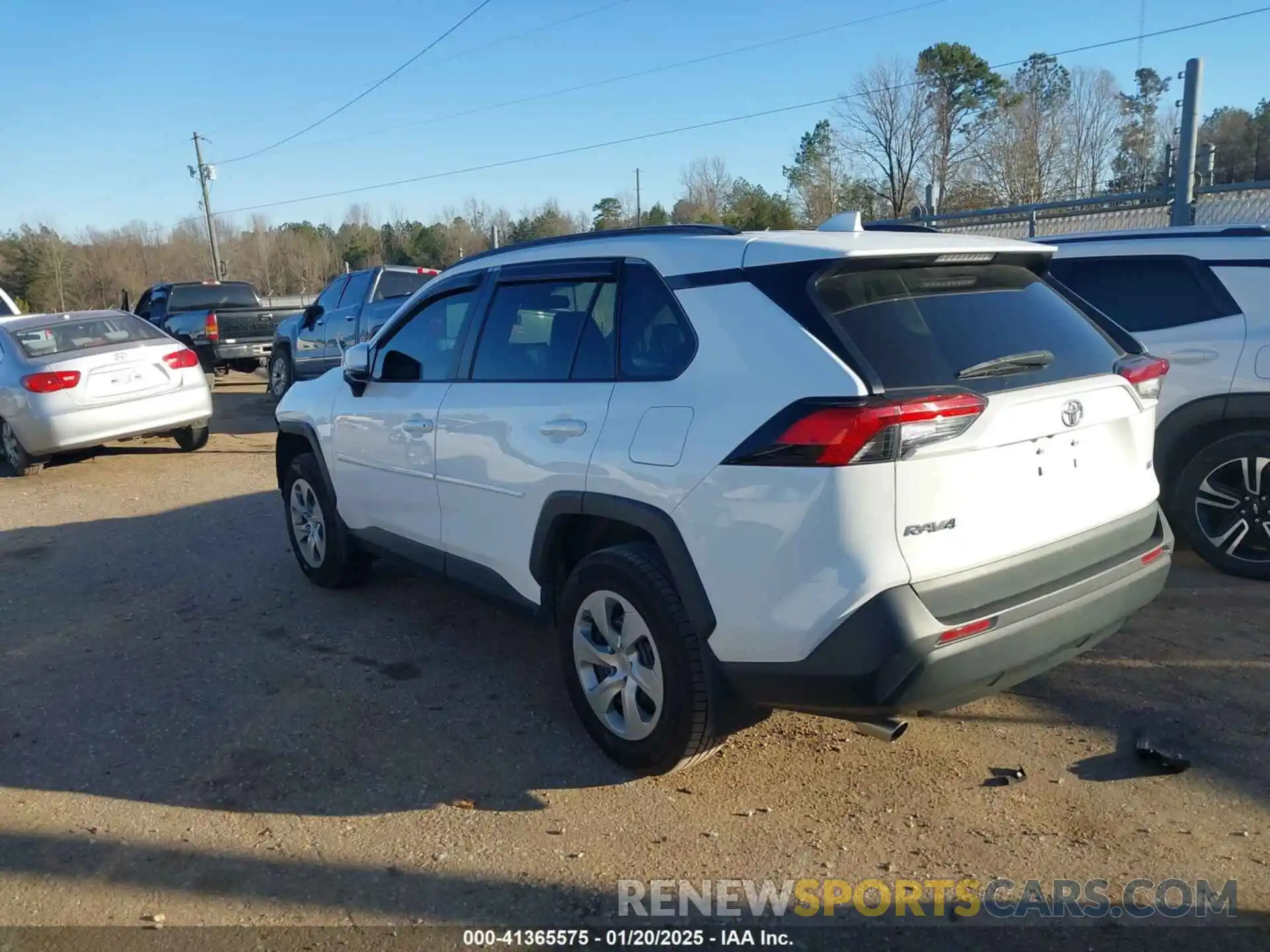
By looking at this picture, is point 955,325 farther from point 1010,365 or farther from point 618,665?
point 618,665

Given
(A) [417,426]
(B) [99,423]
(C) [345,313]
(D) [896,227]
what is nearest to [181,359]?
(B) [99,423]

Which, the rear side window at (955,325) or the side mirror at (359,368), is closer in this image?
the rear side window at (955,325)

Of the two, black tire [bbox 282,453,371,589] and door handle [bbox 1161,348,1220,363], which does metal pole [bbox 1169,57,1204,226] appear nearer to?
door handle [bbox 1161,348,1220,363]

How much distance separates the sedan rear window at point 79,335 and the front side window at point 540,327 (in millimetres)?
7320

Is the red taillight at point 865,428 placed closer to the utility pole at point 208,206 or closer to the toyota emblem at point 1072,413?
the toyota emblem at point 1072,413

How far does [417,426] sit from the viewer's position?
4656 millimetres

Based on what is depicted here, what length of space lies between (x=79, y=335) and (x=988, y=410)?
32.6ft

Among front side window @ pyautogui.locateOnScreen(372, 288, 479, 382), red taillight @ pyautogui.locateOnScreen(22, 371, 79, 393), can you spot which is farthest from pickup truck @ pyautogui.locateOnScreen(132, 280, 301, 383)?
front side window @ pyautogui.locateOnScreen(372, 288, 479, 382)

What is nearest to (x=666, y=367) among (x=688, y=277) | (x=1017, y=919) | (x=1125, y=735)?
(x=688, y=277)

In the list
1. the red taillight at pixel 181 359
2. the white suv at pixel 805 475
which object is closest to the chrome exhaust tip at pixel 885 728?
the white suv at pixel 805 475

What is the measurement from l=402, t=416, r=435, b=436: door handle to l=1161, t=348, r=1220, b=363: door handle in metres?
3.87

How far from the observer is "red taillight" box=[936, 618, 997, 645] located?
9.32 ft

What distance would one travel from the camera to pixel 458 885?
3037mm

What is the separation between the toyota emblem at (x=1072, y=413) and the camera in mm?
3170
